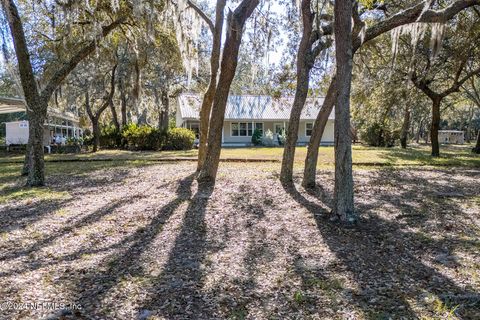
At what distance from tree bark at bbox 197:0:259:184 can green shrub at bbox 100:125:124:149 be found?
54.1ft

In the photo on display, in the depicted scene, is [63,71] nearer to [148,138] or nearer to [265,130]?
[148,138]

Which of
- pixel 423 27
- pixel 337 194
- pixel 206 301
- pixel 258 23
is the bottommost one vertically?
pixel 206 301

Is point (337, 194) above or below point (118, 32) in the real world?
below

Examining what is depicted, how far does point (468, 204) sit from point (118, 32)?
11029 millimetres

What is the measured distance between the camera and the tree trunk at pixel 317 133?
7371mm

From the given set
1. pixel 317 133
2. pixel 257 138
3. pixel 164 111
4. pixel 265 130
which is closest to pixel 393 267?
pixel 317 133

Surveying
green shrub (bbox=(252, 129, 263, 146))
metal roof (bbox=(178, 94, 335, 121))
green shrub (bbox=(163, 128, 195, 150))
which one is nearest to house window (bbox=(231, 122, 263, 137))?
metal roof (bbox=(178, 94, 335, 121))

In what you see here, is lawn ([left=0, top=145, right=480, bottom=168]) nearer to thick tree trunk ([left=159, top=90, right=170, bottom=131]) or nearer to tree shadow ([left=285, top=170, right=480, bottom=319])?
tree shadow ([left=285, top=170, right=480, bottom=319])

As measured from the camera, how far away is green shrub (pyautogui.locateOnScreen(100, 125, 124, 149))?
76.4 ft

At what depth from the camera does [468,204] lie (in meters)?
6.66

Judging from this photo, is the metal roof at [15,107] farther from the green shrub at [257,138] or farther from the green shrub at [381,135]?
the green shrub at [381,135]

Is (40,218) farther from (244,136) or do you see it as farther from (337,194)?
(244,136)

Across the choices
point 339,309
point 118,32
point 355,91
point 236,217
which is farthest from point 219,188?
point 355,91

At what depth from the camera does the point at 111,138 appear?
23.4 m
